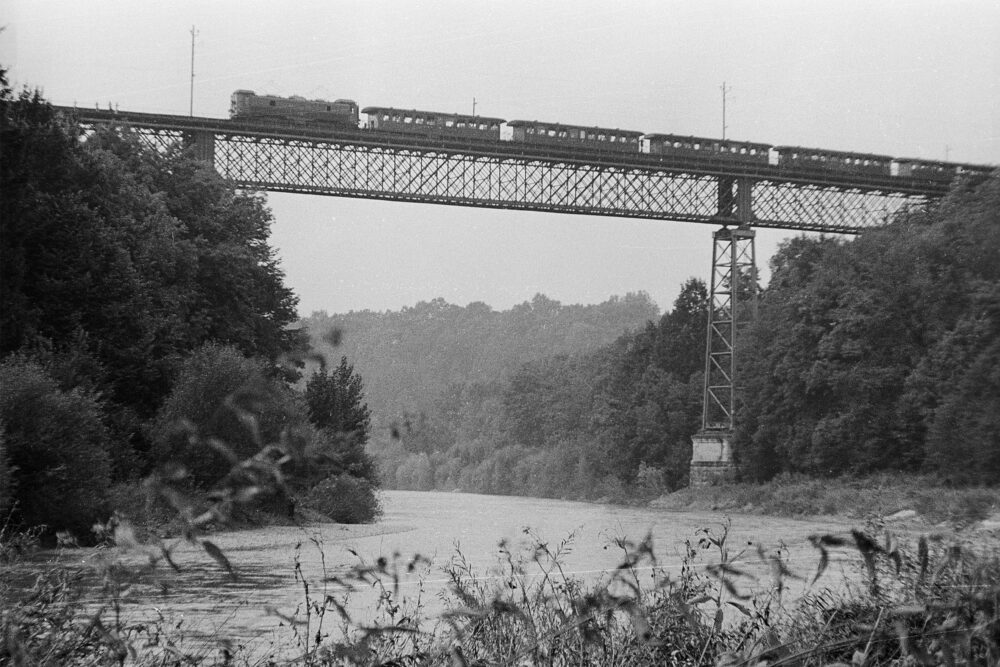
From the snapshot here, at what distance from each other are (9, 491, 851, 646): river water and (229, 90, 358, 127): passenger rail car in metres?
14.7

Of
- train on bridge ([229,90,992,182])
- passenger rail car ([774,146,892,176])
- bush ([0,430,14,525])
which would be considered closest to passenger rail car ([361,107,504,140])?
train on bridge ([229,90,992,182])

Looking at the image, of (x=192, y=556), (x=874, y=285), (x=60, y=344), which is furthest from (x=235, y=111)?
(x=192, y=556)

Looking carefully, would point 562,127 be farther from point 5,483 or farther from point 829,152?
point 5,483

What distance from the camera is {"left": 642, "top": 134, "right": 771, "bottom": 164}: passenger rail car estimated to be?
51.7 metres

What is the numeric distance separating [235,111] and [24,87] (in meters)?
17.8

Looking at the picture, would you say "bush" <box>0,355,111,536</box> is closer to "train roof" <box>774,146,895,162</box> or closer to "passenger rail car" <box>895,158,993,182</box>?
"train roof" <box>774,146,895,162</box>

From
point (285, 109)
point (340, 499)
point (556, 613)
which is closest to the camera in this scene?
point (556, 613)

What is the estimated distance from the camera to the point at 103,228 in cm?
3064

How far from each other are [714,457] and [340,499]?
69.9 feet

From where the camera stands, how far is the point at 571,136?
50.3 meters

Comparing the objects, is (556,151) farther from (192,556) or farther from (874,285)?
(192,556)

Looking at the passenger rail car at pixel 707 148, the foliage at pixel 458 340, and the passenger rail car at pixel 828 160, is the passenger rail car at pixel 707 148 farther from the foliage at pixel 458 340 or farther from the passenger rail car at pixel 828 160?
the foliage at pixel 458 340

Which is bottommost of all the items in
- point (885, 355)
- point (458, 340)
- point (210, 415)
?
point (210, 415)

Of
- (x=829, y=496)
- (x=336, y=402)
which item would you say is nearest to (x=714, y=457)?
(x=829, y=496)
